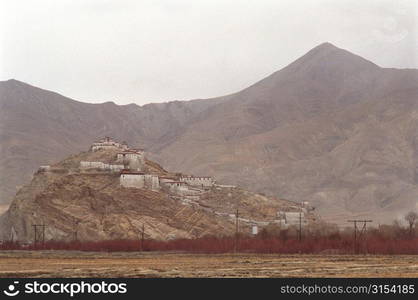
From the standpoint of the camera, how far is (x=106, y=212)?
12338 cm

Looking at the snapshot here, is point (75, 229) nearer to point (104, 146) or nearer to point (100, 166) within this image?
point (100, 166)

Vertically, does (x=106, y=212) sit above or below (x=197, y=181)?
below

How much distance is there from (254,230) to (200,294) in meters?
96.9

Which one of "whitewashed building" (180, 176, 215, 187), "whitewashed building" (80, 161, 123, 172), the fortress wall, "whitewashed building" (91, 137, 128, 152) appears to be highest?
"whitewashed building" (91, 137, 128, 152)

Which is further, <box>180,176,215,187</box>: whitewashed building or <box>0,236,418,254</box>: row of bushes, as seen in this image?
<box>180,176,215,187</box>: whitewashed building

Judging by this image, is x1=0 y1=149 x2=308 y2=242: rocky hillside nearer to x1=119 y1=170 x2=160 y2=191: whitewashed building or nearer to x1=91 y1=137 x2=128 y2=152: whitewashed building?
x1=119 y1=170 x2=160 y2=191: whitewashed building

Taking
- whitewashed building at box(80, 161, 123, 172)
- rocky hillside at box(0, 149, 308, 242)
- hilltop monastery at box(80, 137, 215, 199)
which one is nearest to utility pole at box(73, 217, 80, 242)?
rocky hillside at box(0, 149, 308, 242)

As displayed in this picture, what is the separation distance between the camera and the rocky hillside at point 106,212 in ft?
383

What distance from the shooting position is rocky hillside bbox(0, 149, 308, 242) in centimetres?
11669

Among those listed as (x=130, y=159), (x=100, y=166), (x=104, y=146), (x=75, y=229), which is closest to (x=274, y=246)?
(x=75, y=229)

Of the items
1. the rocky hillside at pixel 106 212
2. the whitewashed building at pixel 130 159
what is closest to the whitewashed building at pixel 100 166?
the rocky hillside at pixel 106 212

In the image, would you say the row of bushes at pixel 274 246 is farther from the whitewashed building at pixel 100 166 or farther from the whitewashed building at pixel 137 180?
the whitewashed building at pixel 100 166

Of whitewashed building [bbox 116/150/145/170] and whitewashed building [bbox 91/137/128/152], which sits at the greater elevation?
whitewashed building [bbox 91/137/128/152]

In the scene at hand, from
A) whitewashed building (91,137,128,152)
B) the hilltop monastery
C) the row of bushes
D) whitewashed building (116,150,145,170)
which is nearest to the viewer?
the row of bushes
